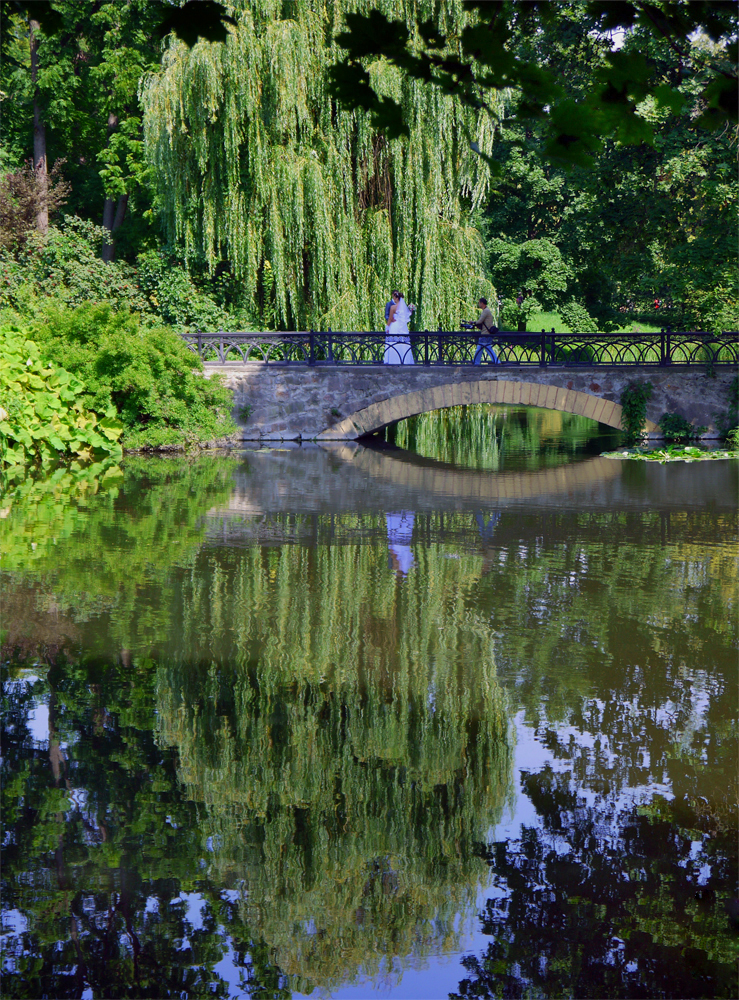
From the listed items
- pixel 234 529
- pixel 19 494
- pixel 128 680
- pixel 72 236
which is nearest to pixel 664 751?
pixel 128 680

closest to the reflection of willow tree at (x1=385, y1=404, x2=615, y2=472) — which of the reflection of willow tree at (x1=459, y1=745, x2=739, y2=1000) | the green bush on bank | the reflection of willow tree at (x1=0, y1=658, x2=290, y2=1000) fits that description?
the green bush on bank

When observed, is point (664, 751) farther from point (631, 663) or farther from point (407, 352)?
point (407, 352)

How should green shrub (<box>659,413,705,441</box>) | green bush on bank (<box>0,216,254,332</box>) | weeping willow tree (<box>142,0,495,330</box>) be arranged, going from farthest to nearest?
green bush on bank (<box>0,216,254,332</box>) < green shrub (<box>659,413,705,441</box>) < weeping willow tree (<box>142,0,495,330</box>)

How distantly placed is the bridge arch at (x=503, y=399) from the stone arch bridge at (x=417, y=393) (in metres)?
0.02

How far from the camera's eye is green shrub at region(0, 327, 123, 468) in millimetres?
16828

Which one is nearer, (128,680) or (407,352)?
(128,680)

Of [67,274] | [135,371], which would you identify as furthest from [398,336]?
[67,274]

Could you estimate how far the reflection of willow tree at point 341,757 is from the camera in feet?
13.3

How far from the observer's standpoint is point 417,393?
67.5ft

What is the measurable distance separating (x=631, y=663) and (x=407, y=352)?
563 inches

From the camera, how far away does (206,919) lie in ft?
13.0

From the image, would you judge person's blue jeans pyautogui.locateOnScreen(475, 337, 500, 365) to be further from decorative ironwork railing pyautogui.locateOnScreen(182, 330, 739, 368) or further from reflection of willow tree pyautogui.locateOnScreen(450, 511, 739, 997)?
reflection of willow tree pyautogui.locateOnScreen(450, 511, 739, 997)

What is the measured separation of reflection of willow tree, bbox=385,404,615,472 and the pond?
8.13 meters

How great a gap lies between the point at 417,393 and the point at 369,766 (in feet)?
51.4
